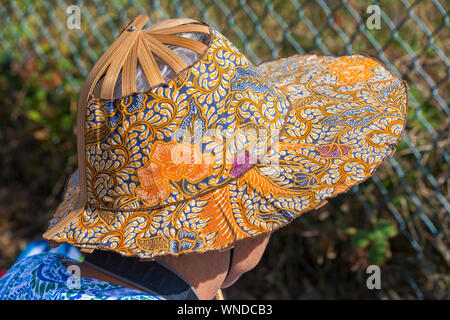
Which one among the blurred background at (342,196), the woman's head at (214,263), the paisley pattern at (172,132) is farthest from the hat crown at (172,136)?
the blurred background at (342,196)

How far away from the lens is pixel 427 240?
2010 millimetres

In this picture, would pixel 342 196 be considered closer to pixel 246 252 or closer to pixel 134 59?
pixel 246 252

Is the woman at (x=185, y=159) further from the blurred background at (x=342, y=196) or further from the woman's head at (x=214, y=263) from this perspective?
the blurred background at (x=342, y=196)

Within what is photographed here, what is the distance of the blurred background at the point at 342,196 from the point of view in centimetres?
196

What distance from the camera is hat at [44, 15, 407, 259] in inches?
41.6

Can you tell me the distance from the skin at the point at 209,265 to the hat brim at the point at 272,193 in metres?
0.09

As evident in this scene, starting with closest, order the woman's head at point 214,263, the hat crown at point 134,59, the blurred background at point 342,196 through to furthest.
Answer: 1. the hat crown at point 134,59
2. the woman's head at point 214,263
3. the blurred background at point 342,196

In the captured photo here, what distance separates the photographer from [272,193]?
3.59 feet

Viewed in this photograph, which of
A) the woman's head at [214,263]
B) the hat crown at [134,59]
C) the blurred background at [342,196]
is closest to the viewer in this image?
the hat crown at [134,59]

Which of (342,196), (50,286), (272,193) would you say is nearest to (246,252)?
(272,193)

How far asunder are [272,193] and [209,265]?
230 millimetres

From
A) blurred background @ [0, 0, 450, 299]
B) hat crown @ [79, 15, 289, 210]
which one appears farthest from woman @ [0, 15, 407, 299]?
blurred background @ [0, 0, 450, 299]

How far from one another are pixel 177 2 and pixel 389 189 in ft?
4.05
